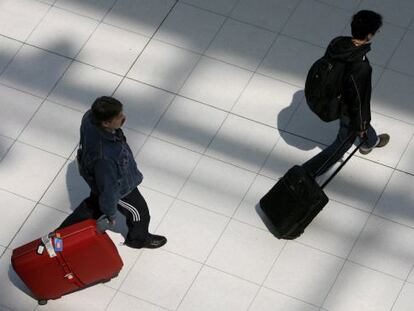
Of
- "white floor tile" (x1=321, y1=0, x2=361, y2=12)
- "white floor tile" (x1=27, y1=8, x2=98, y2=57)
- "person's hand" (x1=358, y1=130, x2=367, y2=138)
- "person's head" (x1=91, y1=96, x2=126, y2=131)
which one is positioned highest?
"person's head" (x1=91, y1=96, x2=126, y2=131)

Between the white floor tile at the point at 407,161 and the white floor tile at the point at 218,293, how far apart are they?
156 centimetres

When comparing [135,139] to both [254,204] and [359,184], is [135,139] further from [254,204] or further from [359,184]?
[359,184]

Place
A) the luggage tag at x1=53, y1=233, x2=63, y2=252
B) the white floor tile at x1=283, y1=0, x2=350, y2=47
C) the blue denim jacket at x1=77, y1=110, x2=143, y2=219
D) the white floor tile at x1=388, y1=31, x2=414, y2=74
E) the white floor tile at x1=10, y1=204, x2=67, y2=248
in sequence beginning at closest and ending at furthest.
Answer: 1. the blue denim jacket at x1=77, y1=110, x2=143, y2=219
2. the luggage tag at x1=53, y1=233, x2=63, y2=252
3. the white floor tile at x1=10, y1=204, x2=67, y2=248
4. the white floor tile at x1=388, y1=31, x2=414, y2=74
5. the white floor tile at x1=283, y1=0, x2=350, y2=47

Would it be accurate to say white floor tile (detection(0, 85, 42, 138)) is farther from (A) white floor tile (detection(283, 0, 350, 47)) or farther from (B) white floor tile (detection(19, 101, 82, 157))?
(A) white floor tile (detection(283, 0, 350, 47))

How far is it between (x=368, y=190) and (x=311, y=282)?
0.91 m

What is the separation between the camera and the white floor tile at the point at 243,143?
22.8ft

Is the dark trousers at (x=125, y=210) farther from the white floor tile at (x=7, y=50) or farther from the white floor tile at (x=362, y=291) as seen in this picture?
the white floor tile at (x=7, y=50)

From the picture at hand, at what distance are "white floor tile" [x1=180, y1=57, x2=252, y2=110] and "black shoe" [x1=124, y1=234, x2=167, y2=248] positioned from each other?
1347mm

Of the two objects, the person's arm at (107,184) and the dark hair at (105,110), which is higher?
the dark hair at (105,110)

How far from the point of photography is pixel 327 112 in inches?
248

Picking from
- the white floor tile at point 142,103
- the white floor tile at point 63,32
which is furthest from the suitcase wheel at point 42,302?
the white floor tile at point 63,32

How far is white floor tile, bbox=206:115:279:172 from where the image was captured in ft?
22.8

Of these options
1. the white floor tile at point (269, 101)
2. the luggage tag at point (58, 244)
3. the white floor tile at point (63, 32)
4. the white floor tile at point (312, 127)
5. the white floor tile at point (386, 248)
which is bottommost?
the white floor tile at point (386, 248)

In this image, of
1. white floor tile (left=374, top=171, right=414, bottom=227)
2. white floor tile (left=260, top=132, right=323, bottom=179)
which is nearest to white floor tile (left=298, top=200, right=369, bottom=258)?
white floor tile (left=374, top=171, right=414, bottom=227)
